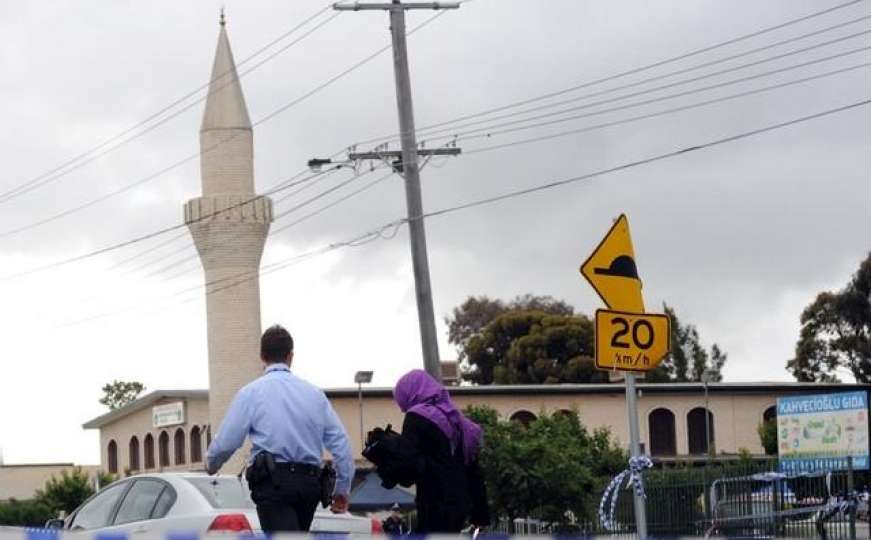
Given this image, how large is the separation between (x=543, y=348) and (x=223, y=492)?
8386 cm

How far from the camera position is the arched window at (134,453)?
274 ft

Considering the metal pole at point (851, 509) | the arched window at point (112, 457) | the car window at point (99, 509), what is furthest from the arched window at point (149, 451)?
the car window at point (99, 509)

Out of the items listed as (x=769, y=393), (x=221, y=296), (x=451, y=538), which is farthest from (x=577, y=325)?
(x=451, y=538)

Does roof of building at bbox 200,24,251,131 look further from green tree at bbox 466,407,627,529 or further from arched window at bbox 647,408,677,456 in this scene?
green tree at bbox 466,407,627,529

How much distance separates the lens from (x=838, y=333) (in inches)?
3703

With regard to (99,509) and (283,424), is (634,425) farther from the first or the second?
(99,509)

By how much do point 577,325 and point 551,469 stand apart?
63.7 m

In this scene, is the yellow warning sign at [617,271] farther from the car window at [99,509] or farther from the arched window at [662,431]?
the arched window at [662,431]

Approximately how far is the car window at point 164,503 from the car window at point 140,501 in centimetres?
5

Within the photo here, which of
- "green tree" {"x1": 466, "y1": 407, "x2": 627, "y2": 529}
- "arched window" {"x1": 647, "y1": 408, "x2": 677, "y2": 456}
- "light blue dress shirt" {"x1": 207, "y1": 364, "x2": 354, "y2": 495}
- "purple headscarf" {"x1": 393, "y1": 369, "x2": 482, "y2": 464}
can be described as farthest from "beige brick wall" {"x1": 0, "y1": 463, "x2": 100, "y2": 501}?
"light blue dress shirt" {"x1": 207, "y1": 364, "x2": 354, "y2": 495}

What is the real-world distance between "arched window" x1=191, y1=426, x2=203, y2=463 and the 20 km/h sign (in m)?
63.9

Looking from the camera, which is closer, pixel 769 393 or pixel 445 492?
pixel 445 492

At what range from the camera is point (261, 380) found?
37.4ft

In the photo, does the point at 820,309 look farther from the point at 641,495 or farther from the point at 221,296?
the point at 641,495
